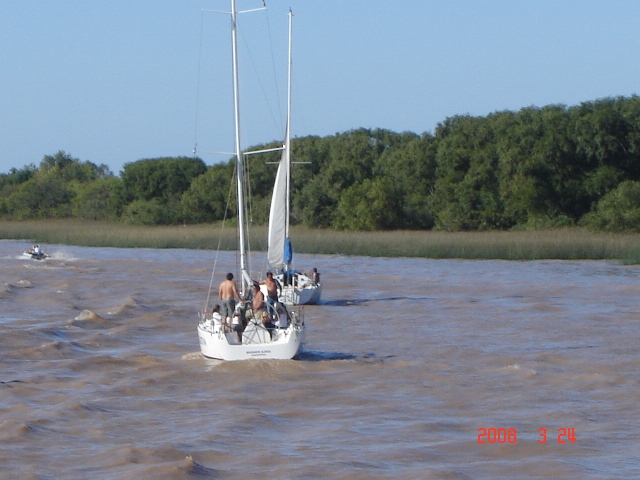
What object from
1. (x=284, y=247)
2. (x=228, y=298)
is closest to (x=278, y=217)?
(x=284, y=247)

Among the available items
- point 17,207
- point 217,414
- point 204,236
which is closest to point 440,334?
point 217,414

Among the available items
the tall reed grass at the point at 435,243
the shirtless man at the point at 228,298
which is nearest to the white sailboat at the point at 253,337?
the shirtless man at the point at 228,298

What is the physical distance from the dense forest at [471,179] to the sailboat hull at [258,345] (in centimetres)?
4104

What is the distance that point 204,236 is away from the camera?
179ft

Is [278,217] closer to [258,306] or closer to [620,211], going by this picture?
[258,306]

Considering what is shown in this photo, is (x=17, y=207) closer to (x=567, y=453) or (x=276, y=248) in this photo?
(x=276, y=248)

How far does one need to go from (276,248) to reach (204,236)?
1186 inches

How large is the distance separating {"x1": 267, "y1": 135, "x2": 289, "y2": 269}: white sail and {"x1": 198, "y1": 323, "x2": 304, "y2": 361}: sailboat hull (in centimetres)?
645

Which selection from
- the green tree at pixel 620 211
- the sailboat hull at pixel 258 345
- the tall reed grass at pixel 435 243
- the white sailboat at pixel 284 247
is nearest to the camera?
the sailboat hull at pixel 258 345

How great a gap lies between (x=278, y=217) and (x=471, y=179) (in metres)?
42.4

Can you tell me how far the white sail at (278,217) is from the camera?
23516 millimetres
